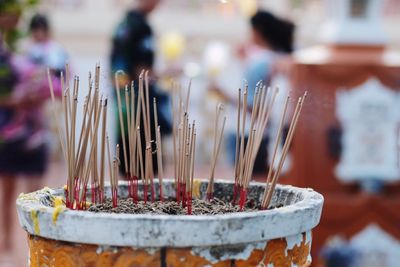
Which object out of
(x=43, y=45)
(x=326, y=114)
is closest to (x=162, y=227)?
(x=326, y=114)

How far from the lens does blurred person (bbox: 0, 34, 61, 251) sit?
457 cm

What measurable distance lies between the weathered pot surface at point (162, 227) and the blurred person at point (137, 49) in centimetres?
272

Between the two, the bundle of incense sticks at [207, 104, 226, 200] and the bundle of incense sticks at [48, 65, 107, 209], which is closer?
the bundle of incense sticks at [48, 65, 107, 209]

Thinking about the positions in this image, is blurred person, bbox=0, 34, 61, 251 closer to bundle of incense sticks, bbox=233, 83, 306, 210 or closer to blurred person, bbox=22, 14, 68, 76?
blurred person, bbox=22, 14, 68, 76

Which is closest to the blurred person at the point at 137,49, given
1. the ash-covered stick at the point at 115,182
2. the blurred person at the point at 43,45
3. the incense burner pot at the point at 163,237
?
the blurred person at the point at 43,45

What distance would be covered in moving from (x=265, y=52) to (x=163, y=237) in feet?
12.1

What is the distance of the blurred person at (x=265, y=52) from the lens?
188 inches

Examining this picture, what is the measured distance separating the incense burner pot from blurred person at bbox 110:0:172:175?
2.70 m

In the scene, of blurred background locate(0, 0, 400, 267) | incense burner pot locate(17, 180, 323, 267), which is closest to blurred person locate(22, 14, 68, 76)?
blurred background locate(0, 0, 400, 267)

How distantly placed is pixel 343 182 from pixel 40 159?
180 cm

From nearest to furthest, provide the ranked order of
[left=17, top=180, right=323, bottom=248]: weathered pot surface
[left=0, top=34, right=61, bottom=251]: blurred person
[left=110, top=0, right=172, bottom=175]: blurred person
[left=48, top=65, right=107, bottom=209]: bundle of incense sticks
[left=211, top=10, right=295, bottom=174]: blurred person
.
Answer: [left=17, top=180, right=323, bottom=248]: weathered pot surface → [left=48, top=65, right=107, bottom=209]: bundle of incense sticks → [left=110, top=0, right=172, bottom=175]: blurred person → [left=0, top=34, right=61, bottom=251]: blurred person → [left=211, top=10, right=295, bottom=174]: blurred person

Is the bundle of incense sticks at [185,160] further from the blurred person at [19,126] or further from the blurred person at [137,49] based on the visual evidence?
the blurred person at [19,126]

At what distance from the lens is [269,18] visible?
16.7 ft

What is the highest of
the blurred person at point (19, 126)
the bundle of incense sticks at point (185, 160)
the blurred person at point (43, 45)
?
the bundle of incense sticks at point (185, 160)
